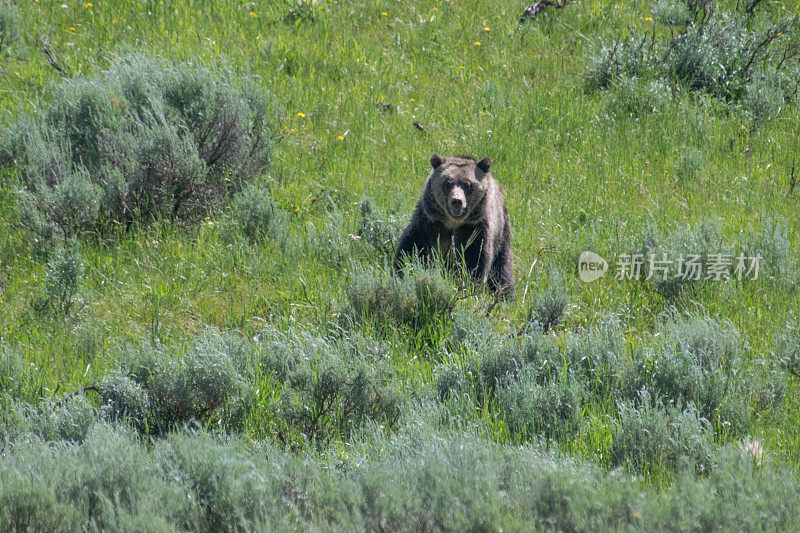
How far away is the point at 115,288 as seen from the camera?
21.3ft

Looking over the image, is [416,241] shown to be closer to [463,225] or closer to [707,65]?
[463,225]

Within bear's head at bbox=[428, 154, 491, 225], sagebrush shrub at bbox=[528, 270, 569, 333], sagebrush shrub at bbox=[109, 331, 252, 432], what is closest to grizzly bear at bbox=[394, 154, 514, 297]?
bear's head at bbox=[428, 154, 491, 225]

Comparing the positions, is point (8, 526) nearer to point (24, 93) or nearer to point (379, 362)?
point (379, 362)

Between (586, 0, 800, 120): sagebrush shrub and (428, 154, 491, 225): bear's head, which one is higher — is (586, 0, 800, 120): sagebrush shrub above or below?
above

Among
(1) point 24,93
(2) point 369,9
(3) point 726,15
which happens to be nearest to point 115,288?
(1) point 24,93

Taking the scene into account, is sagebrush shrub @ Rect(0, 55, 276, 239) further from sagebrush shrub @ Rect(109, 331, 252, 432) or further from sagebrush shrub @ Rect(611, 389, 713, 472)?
sagebrush shrub @ Rect(611, 389, 713, 472)

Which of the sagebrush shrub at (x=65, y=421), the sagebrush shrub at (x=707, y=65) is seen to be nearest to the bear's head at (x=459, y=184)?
the sagebrush shrub at (x=65, y=421)

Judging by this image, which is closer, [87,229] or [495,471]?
[495,471]

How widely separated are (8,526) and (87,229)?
451 cm

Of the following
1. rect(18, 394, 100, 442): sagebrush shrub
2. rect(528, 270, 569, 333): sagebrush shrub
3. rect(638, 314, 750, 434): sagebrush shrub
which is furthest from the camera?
rect(528, 270, 569, 333): sagebrush shrub

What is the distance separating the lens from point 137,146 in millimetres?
7609

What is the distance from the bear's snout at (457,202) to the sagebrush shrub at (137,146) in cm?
280

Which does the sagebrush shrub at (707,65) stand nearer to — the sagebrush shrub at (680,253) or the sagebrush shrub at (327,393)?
the sagebrush shrub at (680,253)

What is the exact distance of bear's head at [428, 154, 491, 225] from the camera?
20.2ft
